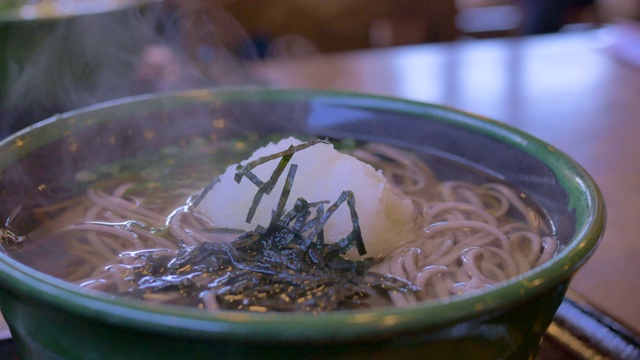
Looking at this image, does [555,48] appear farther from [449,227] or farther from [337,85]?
[449,227]

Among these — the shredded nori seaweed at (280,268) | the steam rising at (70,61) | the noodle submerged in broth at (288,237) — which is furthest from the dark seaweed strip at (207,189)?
the steam rising at (70,61)

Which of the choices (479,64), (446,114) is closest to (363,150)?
(446,114)

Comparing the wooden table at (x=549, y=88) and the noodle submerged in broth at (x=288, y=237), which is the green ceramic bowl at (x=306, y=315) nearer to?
the noodle submerged in broth at (x=288, y=237)

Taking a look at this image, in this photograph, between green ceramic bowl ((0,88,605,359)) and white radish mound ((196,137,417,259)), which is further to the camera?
white radish mound ((196,137,417,259))

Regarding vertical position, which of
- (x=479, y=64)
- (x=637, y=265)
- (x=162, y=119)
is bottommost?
(x=637, y=265)

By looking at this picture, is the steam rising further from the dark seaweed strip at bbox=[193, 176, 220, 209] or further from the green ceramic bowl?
the dark seaweed strip at bbox=[193, 176, 220, 209]

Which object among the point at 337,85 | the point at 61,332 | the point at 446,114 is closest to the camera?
the point at 61,332

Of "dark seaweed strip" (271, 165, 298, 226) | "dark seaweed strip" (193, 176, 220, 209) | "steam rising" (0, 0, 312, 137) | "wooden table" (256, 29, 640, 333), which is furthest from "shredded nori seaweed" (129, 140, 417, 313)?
"steam rising" (0, 0, 312, 137)

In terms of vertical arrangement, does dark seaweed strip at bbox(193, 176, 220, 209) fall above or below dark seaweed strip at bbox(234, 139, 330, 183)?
below
